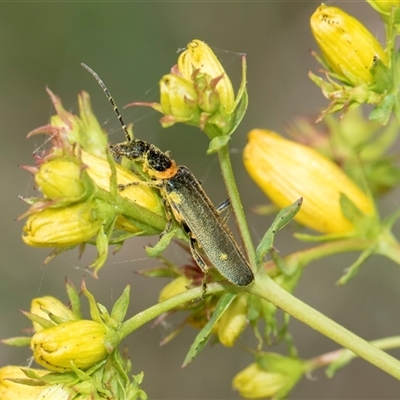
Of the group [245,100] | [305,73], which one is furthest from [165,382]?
[245,100]

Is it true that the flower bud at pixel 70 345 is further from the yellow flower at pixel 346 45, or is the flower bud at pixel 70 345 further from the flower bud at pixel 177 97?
the yellow flower at pixel 346 45

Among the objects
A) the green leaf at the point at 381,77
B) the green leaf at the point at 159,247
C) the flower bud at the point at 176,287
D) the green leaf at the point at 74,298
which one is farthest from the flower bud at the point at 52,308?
the green leaf at the point at 381,77

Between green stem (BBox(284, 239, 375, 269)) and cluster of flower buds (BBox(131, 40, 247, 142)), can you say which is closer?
cluster of flower buds (BBox(131, 40, 247, 142))

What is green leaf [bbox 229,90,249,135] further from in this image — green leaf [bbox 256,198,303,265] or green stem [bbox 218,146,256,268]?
green leaf [bbox 256,198,303,265]

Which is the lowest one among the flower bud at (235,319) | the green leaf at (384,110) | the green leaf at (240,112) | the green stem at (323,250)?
the green stem at (323,250)

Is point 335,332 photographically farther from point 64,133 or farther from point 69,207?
point 64,133

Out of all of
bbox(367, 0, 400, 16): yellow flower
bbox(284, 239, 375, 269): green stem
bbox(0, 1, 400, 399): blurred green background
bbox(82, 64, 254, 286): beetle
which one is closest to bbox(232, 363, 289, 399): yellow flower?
bbox(284, 239, 375, 269): green stem

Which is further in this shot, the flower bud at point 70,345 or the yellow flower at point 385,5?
the yellow flower at point 385,5
